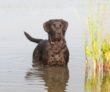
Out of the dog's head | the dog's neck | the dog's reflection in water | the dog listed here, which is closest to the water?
the dog's reflection in water

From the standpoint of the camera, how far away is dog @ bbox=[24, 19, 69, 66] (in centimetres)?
1235

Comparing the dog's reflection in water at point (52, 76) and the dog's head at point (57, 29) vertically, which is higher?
the dog's head at point (57, 29)

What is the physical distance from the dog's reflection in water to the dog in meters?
0.24

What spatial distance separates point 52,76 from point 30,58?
Result: 2.35m

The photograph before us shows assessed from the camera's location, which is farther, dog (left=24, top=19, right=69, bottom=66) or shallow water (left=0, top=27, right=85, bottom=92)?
dog (left=24, top=19, right=69, bottom=66)

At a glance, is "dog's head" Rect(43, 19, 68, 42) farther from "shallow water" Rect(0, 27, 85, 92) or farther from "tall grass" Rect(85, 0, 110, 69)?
"tall grass" Rect(85, 0, 110, 69)

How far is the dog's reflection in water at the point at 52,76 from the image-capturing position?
988 cm

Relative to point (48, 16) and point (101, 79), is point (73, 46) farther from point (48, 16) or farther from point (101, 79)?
point (48, 16)

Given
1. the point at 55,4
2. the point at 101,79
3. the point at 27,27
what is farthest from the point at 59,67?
the point at 55,4

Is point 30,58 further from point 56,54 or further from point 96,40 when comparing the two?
point 96,40

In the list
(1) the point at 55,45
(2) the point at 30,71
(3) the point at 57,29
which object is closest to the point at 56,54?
(1) the point at 55,45

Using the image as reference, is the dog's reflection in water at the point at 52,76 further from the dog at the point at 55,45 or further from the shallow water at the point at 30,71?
the dog at the point at 55,45

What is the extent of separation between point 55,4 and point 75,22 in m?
5.45

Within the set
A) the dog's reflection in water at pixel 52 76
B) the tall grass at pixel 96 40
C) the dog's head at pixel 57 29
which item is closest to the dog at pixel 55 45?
the dog's head at pixel 57 29
